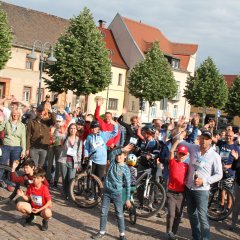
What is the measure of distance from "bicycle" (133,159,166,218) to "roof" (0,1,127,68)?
34.9 m

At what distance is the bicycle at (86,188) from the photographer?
8867 mm

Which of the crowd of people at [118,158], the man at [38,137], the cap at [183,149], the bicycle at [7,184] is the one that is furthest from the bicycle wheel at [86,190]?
the cap at [183,149]

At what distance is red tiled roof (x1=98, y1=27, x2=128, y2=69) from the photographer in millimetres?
54281

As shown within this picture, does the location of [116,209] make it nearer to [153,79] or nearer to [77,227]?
[77,227]

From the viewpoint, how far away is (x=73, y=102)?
157 feet

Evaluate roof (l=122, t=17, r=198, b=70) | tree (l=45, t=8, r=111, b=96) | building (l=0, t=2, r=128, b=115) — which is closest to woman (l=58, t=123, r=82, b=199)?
tree (l=45, t=8, r=111, b=96)

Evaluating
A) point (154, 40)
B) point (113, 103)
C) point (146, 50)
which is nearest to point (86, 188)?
point (113, 103)

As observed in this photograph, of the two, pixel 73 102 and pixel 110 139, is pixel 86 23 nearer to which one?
pixel 73 102

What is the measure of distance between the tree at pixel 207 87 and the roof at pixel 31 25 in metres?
9.87

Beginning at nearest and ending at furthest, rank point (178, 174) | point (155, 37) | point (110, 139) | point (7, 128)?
1. point (178, 174)
2. point (7, 128)
3. point (110, 139)
4. point (155, 37)

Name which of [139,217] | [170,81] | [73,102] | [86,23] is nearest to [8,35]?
[86,23]

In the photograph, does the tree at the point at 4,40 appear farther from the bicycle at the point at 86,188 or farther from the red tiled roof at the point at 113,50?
the bicycle at the point at 86,188

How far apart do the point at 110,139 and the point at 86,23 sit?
28.5 metres

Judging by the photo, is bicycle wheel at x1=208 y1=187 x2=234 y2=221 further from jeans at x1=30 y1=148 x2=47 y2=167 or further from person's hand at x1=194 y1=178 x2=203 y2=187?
jeans at x1=30 y1=148 x2=47 y2=167
